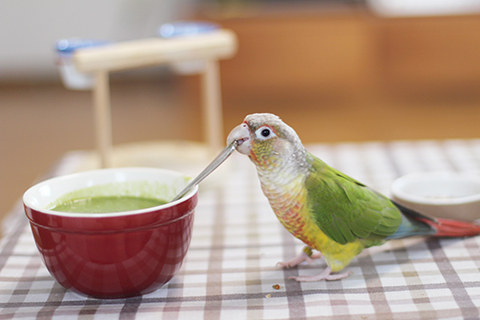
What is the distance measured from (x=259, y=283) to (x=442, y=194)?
14.8 inches

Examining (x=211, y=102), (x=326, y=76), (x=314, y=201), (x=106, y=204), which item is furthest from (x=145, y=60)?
(x=326, y=76)

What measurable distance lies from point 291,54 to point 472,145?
196cm

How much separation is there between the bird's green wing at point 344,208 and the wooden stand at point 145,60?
47cm

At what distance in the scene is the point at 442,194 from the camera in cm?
87

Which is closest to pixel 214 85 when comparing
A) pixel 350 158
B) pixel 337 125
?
pixel 350 158

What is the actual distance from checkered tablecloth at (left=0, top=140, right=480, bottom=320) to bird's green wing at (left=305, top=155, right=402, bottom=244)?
52 mm

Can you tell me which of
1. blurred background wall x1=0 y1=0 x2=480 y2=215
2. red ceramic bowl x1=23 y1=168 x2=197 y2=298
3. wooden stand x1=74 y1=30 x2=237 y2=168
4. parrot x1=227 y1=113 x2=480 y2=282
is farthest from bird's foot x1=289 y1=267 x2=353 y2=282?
blurred background wall x1=0 y1=0 x2=480 y2=215

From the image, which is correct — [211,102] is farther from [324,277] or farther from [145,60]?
[324,277]

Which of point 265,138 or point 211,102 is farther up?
point 265,138

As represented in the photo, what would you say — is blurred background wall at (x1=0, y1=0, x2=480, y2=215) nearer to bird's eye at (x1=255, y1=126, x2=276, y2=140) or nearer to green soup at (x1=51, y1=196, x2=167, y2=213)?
green soup at (x1=51, y1=196, x2=167, y2=213)

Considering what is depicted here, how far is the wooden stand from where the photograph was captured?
3.14 feet

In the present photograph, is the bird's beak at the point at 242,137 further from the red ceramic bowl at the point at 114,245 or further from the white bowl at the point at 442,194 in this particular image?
the white bowl at the point at 442,194

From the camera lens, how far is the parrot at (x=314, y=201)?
2.04 ft

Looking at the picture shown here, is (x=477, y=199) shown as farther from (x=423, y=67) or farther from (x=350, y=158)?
(x=423, y=67)
